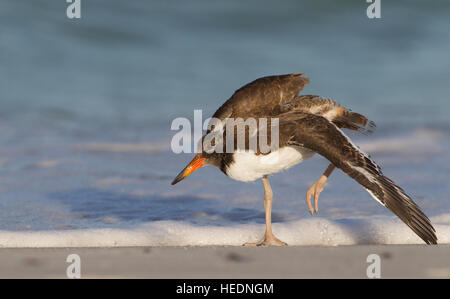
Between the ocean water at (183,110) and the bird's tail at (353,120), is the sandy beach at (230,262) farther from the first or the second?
the bird's tail at (353,120)

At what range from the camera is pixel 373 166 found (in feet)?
13.9

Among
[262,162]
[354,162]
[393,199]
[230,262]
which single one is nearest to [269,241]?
[262,162]

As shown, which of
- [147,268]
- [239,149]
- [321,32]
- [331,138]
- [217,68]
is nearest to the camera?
[147,268]

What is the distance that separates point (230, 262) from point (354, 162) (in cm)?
107

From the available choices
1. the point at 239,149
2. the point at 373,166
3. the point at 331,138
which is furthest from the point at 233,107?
the point at 373,166

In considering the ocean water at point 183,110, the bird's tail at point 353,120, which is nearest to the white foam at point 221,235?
the ocean water at point 183,110

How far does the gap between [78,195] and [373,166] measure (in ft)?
12.0

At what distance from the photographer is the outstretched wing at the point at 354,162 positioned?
404cm

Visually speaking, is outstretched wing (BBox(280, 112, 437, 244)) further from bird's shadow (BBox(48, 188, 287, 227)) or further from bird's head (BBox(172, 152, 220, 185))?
bird's shadow (BBox(48, 188, 287, 227))

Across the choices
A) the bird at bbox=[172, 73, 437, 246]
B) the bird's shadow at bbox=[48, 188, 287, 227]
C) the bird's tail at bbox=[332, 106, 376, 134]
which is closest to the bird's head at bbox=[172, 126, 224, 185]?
the bird at bbox=[172, 73, 437, 246]

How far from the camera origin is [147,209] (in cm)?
630

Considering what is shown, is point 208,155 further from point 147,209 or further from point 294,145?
point 147,209

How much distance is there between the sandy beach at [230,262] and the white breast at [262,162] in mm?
632
